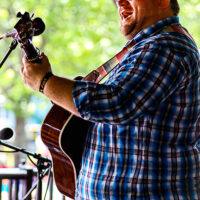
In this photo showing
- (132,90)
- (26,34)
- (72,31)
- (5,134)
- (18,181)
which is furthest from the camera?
(72,31)

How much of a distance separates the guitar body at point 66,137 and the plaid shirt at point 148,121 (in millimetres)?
209

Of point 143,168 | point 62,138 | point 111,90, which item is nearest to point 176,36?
point 111,90

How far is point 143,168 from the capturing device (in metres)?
0.98

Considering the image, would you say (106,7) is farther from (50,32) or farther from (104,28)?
(50,32)

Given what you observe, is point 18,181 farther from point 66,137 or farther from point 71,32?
point 71,32

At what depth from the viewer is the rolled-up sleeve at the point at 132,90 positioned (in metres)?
0.89

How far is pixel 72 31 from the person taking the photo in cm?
396

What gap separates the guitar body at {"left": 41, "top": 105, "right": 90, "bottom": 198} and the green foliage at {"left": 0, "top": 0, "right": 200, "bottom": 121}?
105 inches

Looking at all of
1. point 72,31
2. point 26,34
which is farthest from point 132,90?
point 72,31

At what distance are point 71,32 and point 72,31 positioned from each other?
0.02 m

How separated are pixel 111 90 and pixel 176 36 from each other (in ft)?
0.82

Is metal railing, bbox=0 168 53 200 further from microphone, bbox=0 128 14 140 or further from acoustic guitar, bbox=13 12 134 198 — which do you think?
acoustic guitar, bbox=13 12 134 198

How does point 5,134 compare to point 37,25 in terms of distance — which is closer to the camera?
point 37,25

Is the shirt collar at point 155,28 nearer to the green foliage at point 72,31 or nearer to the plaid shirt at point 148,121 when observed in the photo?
the plaid shirt at point 148,121
